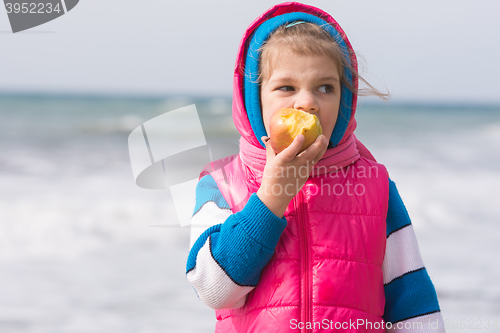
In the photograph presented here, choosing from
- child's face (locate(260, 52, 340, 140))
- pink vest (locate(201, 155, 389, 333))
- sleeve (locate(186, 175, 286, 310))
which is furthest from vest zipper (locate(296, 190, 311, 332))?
child's face (locate(260, 52, 340, 140))

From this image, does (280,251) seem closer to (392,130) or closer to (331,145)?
(331,145)

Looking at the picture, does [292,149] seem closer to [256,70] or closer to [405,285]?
[256,70]

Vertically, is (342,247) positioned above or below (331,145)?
below

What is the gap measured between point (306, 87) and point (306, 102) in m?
0.05

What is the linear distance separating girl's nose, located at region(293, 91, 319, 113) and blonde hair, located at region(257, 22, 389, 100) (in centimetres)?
11

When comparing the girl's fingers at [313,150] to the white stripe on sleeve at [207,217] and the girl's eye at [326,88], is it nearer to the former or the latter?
the girl's eye at [326,88]

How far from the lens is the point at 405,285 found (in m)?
1.44

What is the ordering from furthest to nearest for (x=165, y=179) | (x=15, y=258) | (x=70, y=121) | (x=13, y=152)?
(x=70, y=121) → (x=13, y=152) → (x=165, y=179) → (x=15, y=258)

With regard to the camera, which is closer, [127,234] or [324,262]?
[324,262]

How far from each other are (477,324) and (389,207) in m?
2.17

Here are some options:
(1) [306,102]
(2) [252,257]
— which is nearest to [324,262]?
(2) [252,257]

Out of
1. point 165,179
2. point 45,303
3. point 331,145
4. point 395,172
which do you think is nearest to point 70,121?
point 165,179

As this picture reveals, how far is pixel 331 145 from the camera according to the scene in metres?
1.50

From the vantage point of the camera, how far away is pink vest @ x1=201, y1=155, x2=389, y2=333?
1308 mm
